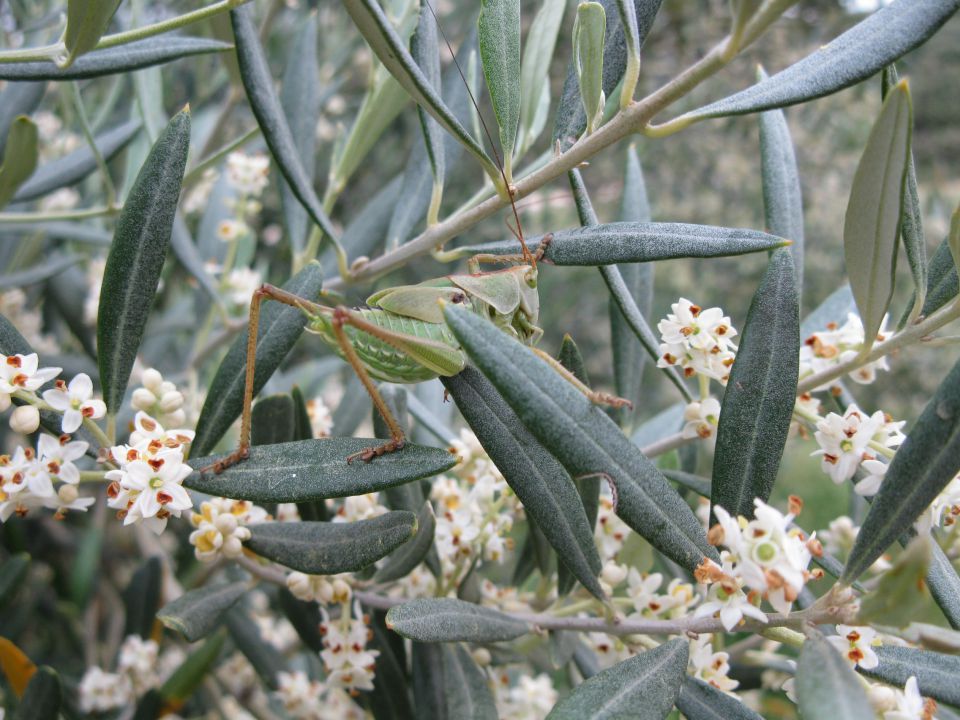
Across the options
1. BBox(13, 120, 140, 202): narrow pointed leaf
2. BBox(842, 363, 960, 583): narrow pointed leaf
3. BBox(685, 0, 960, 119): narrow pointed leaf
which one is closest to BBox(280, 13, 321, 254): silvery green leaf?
BBox(13, 120, 140, 202): narrow pointed leaf

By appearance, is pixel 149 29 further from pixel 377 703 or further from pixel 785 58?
pixel 785 58

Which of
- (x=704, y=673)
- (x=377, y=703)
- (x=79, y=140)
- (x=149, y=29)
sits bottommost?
(x=377, y=703)

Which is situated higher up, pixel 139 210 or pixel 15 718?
pixel 139 210

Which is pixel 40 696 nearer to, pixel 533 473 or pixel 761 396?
pixel 533 473

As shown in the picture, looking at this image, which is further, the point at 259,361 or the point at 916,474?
the point at 259,361

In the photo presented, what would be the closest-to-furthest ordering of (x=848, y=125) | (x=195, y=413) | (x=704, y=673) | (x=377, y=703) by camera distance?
(x=704, y=673) < (x=377, y=703) < (x=195, y=413) < (x=848, y=125)

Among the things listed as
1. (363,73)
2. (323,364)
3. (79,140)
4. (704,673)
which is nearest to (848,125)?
(363,73)

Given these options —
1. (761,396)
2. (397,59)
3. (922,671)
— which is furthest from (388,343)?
Answer: (922,671)
